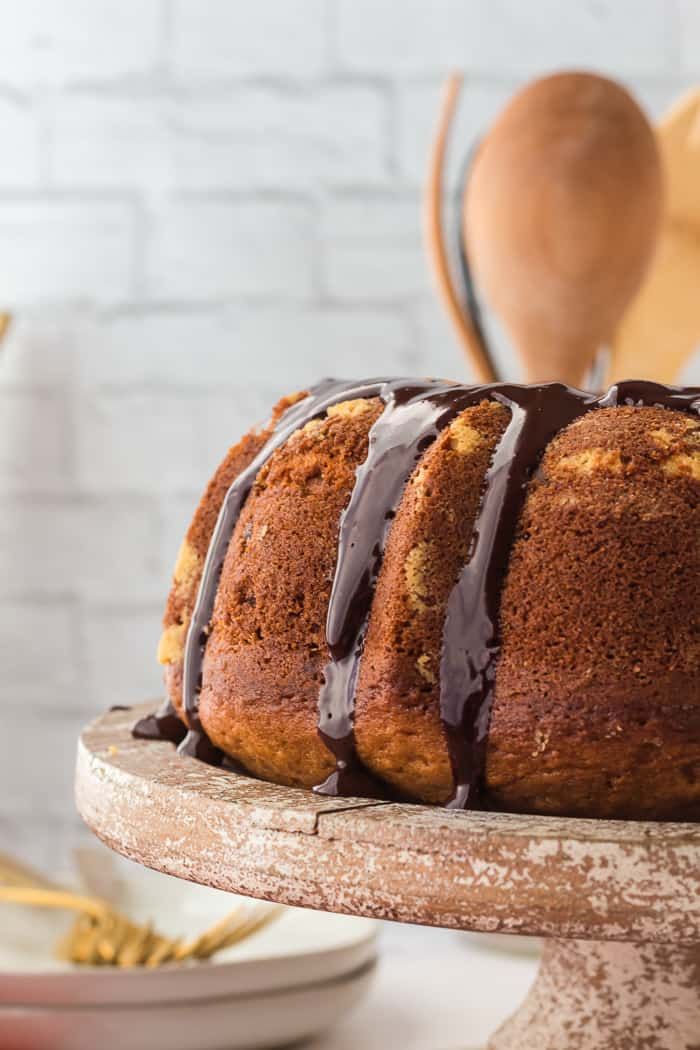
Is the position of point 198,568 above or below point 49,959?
above

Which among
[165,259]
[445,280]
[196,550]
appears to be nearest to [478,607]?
[196,550]

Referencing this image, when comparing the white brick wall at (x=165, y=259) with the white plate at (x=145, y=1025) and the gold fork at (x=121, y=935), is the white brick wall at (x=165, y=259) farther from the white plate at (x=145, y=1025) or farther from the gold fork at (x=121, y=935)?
the white plate at (x=145, y=1025)

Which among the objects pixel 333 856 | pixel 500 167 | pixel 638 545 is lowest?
pixel 333 856

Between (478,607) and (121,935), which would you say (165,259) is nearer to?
(121,935)

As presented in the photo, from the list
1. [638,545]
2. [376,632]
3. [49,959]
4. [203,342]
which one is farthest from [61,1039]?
[203,342]

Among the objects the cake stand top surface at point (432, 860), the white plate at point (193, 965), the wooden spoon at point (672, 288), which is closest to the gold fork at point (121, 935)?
the white plate at point (193, 965)

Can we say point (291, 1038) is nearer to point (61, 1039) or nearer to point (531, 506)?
point (61, 1039)

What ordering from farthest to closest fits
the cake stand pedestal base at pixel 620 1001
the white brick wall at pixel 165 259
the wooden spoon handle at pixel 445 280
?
the white brick wall at pixel 165 259, the wooden spoon handle at pixel 445 280, the cake stand pedestal base at pixel 620 1001
